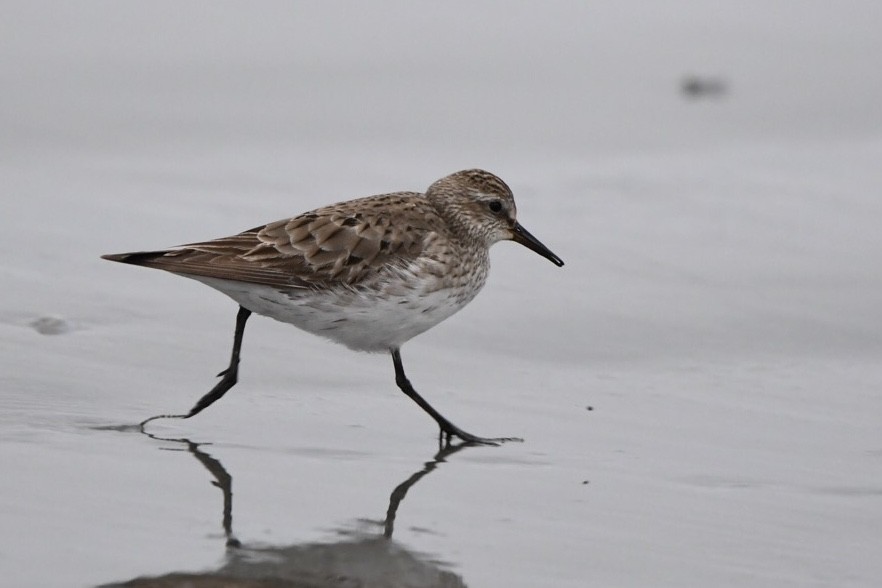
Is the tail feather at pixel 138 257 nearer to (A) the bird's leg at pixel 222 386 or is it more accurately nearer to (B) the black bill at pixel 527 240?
(A) the bird's leg at pixel 222 386

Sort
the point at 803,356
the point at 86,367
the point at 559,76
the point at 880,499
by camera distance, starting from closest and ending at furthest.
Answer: the point at 880,499
the point at 86,367
the point at 803,356
the point at 559,76

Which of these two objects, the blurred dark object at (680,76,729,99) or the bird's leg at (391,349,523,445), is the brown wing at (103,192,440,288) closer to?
the bird's leg at (391,349,523,445)

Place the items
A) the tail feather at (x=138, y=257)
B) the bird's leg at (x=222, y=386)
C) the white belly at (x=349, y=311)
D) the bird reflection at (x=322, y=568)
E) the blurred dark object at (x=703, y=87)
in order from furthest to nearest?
1. the blurred dark object at (x=703, y=87)
2. the white belly at (x=349, y=311)
3. the bird's leg at (x=222, y=386)
4. the tail feather at (x=138, y=257)
5. the bird reflection at (x=322, y=568)

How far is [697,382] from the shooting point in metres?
6.96

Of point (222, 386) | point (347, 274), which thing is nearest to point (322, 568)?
point (222, 386)

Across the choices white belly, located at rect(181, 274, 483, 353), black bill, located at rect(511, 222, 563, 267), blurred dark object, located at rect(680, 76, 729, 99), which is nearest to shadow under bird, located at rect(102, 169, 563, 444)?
white belly, located at rect(181, 274, 483, 353)

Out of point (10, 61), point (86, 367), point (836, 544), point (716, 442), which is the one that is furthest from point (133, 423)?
point (10, 61)

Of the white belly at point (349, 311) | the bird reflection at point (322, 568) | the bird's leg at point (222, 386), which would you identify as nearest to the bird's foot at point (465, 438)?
the white belly at point (349, 311)

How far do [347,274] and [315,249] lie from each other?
17cm

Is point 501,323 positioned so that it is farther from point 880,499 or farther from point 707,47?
point 707,47

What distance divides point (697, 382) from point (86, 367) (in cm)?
268

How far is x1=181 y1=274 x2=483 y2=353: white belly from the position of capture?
21.1 feet

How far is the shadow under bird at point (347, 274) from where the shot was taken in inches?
247

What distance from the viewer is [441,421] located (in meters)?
6.22
